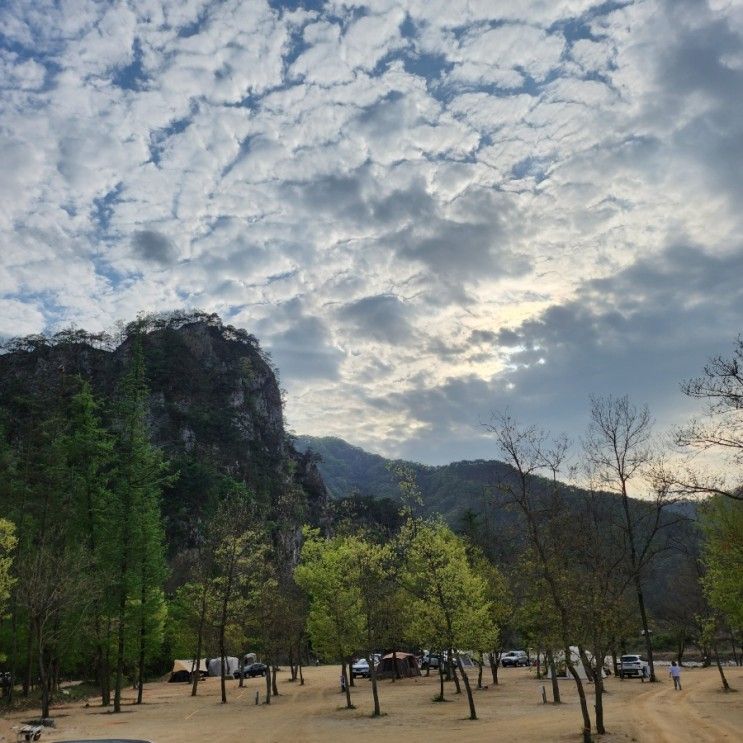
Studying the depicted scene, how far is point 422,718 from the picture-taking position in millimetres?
27250

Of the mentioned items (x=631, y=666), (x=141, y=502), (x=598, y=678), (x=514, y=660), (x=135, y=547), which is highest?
(x=141, y=502)

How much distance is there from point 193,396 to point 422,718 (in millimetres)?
103194

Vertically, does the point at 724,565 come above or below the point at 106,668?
above

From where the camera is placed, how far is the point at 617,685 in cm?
3894

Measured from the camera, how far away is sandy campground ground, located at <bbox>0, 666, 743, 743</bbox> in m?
21.3

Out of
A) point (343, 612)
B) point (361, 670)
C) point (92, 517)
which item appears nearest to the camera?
point (343, 612)

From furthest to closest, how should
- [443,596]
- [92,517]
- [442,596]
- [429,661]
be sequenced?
[429,661] → [92,517] → [443,596] → [442,596]

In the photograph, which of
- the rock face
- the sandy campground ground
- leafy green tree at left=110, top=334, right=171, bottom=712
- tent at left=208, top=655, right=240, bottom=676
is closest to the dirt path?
the sandy campground ground

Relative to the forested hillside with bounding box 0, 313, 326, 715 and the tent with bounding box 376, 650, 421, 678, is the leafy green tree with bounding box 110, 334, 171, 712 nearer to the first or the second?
the forested hillside with bounding box 0, 313, 326, 715

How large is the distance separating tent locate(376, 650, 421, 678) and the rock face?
50295mm

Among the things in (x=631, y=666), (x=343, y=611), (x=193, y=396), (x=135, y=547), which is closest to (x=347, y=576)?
(x=343, y=611)

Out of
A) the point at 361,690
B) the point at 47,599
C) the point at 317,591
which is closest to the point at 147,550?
the point at 47,599

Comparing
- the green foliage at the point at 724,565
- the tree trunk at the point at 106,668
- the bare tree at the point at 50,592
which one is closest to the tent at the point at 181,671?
the tree trunk at the point at 106,668

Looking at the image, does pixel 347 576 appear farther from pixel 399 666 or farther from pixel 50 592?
pixel 399 666
